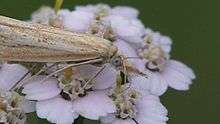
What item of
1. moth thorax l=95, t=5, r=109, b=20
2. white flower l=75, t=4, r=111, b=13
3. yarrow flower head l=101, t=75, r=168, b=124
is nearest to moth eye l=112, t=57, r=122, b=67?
yarrow flower head l=101, t=75, r=168, b=124

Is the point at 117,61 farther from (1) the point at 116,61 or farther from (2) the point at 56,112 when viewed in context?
(2) the point at 56,112

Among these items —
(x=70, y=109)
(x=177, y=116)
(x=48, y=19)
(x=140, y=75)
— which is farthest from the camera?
(x=177, y=116)

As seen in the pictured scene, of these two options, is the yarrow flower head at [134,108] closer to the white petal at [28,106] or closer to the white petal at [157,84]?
the white petal at [157,84]

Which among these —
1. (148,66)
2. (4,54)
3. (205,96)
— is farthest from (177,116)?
(4,54)

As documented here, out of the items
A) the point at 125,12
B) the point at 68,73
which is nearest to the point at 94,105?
the point at 68,73

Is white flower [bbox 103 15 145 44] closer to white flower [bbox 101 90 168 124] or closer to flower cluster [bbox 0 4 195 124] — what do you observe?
flower cluster [bbox 0 4 195 124]

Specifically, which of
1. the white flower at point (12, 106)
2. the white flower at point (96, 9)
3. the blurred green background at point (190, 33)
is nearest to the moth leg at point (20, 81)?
the white flower at point (12, 106)

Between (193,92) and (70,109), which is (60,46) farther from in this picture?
(193,92)
